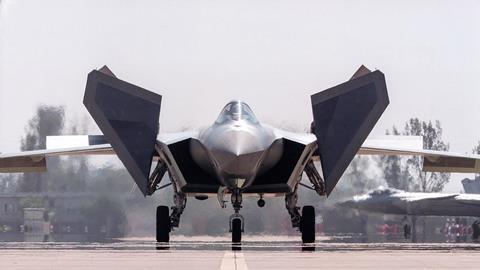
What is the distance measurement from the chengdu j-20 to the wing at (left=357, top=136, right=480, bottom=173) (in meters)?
0.21

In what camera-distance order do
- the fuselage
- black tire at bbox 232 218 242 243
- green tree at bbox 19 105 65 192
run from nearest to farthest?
1. the fuselage
2. black tire at bbox 232 218 242 243
3. green tree at bbox 19 105 65 192

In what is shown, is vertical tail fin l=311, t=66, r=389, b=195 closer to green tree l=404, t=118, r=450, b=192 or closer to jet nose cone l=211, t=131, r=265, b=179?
jet nose cone l=211, t=131, r=265, b=179

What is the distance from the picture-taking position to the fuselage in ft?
63.4

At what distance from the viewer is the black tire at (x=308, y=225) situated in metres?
21.1

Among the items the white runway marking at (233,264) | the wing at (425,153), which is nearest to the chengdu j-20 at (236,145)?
the wing at (425,153)

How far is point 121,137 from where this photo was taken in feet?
64.7

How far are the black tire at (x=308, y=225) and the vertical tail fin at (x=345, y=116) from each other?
6.05ft

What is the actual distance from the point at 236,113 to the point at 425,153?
4.89m

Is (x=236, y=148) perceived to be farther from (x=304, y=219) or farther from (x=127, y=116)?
(x=304, y=219)

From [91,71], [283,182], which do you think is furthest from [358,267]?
[283,182]

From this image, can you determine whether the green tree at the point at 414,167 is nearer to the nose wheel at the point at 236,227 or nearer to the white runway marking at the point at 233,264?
the nose wheel at the point at 236,227

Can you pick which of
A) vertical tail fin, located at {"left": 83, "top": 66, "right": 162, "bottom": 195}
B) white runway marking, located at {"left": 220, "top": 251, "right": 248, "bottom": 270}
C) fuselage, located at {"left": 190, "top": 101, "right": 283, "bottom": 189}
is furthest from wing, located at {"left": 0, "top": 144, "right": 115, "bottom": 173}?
white runway marking, located at {"left": 220, "top": 251, "right": 248, "bottom": 270}

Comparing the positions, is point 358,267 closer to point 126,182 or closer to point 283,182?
point 283,182

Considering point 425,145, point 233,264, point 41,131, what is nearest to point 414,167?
point 425,145
